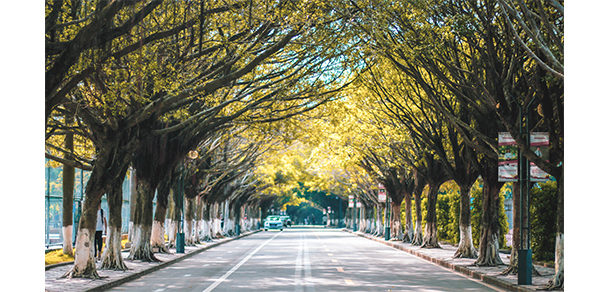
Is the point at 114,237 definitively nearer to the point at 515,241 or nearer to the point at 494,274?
the point at 494,274

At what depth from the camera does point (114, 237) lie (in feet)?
63.5

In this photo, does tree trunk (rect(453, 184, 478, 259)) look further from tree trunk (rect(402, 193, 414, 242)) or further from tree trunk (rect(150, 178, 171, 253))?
tree trunk (rect(402, 193, 414, 242))

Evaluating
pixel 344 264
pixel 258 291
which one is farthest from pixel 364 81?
pixel 258 291

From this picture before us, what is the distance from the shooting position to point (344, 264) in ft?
75.8

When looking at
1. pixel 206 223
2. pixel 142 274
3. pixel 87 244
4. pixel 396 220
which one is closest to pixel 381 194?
pixel 396 220

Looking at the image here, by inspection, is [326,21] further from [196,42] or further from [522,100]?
[522,100]

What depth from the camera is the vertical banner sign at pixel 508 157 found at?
16.9m

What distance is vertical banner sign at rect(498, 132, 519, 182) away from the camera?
55.4 ft

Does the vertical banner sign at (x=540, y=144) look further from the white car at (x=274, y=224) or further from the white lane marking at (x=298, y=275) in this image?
the white car at (x=274, y=224)

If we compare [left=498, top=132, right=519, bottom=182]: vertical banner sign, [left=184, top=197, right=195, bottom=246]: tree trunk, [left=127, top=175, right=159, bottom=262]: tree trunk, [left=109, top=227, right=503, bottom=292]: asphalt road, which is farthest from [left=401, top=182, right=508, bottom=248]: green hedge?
[left=127, top=175, right=159, bottom=262]: tree trunk

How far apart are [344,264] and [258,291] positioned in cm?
895

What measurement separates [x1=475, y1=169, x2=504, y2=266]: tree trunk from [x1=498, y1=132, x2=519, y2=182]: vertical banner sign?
498cm

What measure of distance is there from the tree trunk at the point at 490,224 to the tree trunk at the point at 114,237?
11.1 metres

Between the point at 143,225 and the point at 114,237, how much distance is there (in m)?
4.56
